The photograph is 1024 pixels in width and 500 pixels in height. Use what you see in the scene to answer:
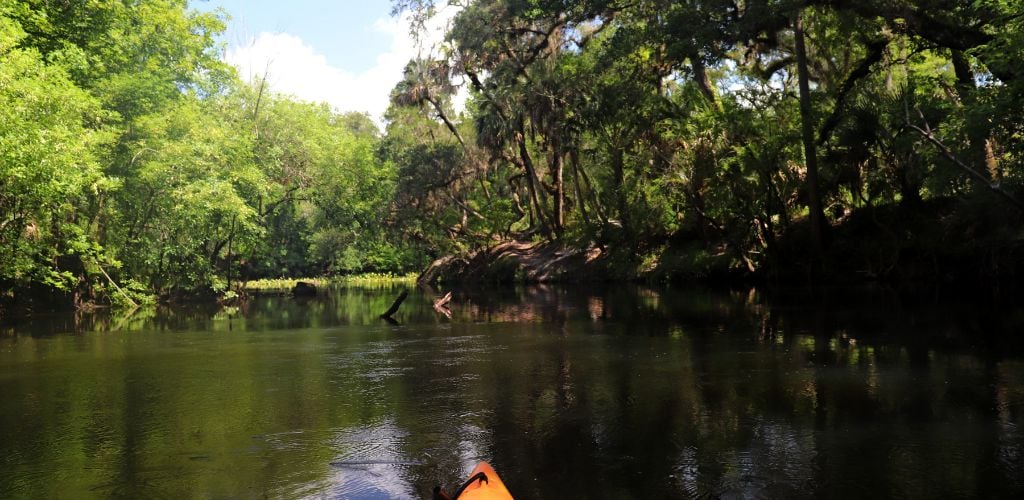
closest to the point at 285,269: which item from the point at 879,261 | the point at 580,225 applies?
the point at 580,225

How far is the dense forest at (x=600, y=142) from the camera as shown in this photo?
69.8ft

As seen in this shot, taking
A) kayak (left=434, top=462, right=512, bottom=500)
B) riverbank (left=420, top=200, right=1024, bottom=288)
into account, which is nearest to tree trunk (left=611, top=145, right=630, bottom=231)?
riverbank (left=420, top=200, right=1024, bottom=288)

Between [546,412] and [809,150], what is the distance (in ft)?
79.2

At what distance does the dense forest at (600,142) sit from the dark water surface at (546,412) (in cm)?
720

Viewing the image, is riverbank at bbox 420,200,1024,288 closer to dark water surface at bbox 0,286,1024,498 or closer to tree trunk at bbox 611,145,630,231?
tree trunk at bbox 611,145,630,231

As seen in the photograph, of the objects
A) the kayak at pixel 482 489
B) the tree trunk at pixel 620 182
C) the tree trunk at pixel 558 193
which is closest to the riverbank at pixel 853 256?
the tree trunk at pixel 558 193

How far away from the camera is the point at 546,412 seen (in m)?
9.17

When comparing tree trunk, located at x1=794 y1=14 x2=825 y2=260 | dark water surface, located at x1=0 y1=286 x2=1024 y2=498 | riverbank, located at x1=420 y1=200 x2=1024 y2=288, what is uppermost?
tree trunk, located at x1=794 y1=14 x2=825 y2=260

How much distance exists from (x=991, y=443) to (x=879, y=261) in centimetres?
2510

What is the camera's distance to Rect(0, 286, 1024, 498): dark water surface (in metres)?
6.52

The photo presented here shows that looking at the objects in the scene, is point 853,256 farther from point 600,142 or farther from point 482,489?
point 482,489

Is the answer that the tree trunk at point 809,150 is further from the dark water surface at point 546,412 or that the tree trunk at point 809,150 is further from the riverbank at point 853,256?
the dark water surface at point 546,412

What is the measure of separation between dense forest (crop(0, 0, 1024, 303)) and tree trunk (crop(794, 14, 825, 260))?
0.09 metres

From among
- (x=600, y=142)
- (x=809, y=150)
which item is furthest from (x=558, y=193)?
(x=809, y=150)
